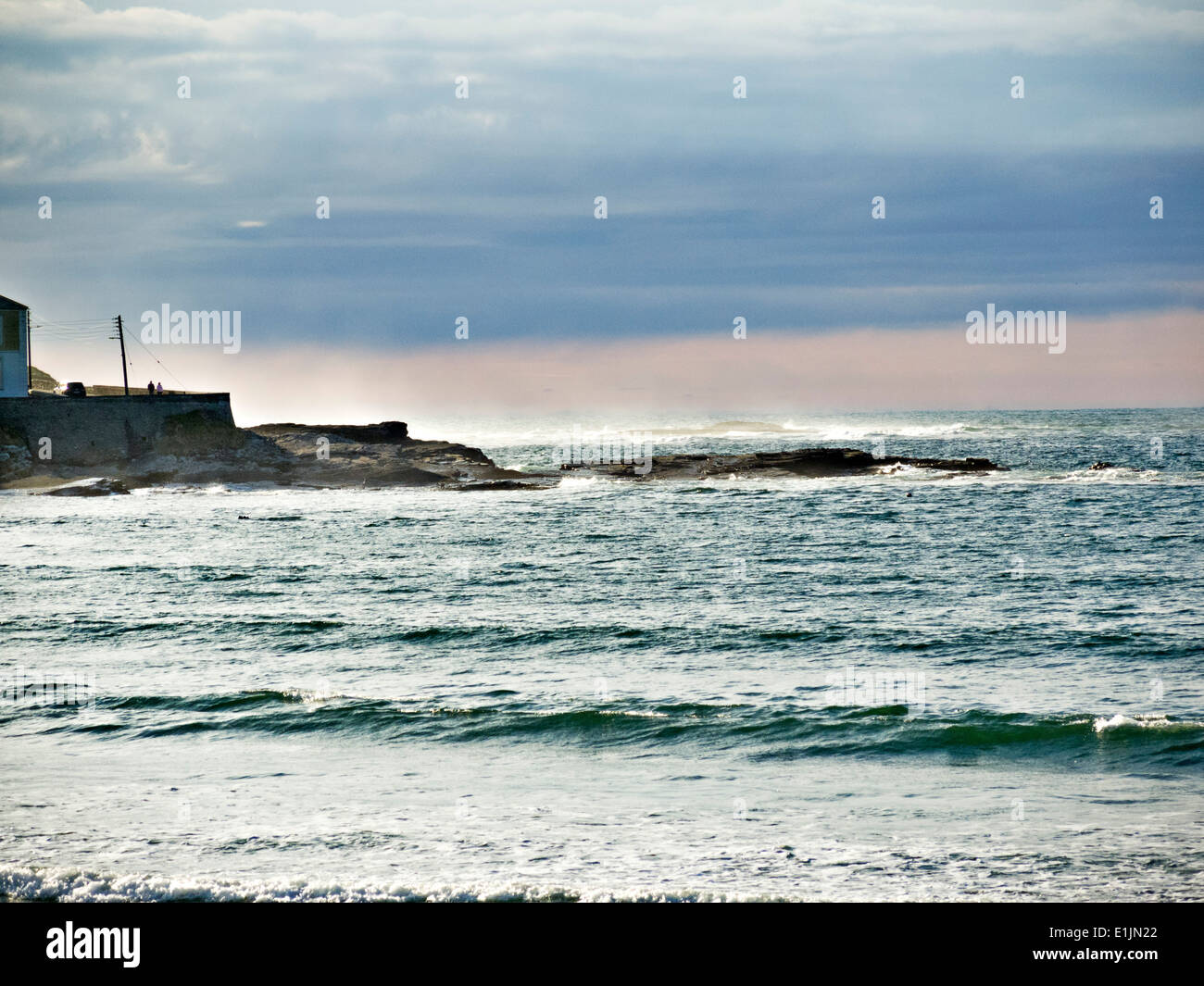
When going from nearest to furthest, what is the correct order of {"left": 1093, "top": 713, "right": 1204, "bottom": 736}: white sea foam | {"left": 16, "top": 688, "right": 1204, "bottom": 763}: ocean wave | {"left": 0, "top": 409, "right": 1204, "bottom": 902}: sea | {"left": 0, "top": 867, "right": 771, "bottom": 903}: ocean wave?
{"left": 0, "top": 867, "right": 771, "bottom": 903}: ocean wave, {"left": 0, "top": 409, "right": 1204, "bottom": 902}: sea, {"left": 16, "top": 688, "right": 1204, "bottom": 763}: ocean wave, {"left": 1093, "top": 713, "right": 1204, "bottom": 736}: white sea foam

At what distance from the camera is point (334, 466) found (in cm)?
7819

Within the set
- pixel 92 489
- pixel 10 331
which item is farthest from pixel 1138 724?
pixel 10 331

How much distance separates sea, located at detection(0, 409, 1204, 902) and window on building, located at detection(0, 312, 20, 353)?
1497 inches

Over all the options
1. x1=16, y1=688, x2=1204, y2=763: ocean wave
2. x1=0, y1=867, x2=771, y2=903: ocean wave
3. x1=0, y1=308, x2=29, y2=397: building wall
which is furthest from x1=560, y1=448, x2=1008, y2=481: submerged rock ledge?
x1=0, y1=867, x2=771, y2=903: ocean wave

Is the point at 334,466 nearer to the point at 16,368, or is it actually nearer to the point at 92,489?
the point at 92,489

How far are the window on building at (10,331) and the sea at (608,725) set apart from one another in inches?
1497

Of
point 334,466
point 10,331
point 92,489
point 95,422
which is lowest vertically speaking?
point 92,489

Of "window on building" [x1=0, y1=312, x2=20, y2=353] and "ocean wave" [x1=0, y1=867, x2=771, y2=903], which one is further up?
"window on building" [x1=0, y1=312, x2=20, y2=353]

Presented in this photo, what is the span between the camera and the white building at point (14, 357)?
226ft

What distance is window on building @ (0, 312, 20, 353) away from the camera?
2667 inches

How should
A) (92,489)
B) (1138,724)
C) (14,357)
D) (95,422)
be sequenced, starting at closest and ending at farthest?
(1138,724)
(92,489)
(14,357)
(95,422)

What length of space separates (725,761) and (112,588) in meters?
21.9

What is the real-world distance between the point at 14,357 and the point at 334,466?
70.3ft

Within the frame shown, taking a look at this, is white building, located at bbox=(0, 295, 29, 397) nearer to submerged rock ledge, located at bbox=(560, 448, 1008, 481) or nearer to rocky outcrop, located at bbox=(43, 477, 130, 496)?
rocky outcrop, located at bbox=(43, 477, 130, 496)
